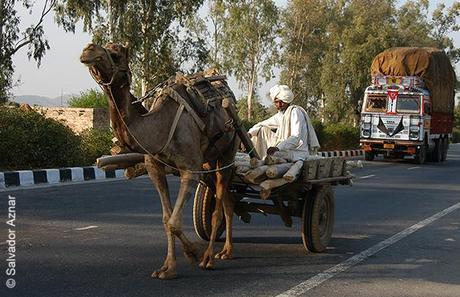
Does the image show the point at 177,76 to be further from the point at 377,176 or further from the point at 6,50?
the point at 6,50

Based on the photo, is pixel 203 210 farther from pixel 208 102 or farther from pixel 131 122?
pixel 131 122

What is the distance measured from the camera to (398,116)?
26219 millimetres

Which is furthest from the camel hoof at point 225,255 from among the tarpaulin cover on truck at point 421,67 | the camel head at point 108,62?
the tarpaulin cover on truck at point 421,67

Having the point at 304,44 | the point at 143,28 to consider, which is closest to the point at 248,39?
the point at 304,44

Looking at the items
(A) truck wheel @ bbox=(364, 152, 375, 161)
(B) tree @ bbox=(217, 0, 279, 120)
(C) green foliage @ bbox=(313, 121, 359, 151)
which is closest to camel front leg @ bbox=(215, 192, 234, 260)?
(A) truck wheel @ bbox=(364, 152, 375, 161)

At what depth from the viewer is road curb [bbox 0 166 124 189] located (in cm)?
1373

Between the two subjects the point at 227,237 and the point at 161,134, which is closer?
the point at 161,134

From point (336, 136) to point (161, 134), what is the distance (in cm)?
3026

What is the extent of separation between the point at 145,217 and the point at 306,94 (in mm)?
49559

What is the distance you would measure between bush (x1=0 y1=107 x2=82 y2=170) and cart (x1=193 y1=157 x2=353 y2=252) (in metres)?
9.01

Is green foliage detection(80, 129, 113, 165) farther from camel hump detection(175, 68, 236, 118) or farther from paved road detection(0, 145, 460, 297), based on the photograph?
camel hump detection(175, 68, 236, 118)

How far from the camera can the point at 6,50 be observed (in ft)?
86.5

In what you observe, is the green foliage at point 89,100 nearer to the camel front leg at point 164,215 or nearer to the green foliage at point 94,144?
the green foliage at point 94,144

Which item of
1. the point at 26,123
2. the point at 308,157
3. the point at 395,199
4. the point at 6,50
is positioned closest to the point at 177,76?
the point at 308,157
